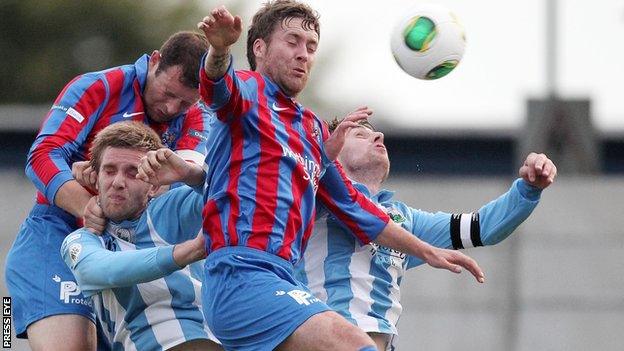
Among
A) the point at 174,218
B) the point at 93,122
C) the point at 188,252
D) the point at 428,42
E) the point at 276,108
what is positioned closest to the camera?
the point at 188,252

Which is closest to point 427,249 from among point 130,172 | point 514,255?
point 130,172

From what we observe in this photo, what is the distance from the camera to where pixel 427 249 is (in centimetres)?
610

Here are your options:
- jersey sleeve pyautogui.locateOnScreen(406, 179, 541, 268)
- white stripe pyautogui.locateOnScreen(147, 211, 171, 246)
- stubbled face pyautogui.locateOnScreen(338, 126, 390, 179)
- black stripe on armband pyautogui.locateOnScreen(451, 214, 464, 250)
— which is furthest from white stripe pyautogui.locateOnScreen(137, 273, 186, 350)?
Answer: black stripe on armband pyautogui.locateOnScreen(451, 214, 464, 250)

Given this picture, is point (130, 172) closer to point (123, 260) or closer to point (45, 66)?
point (123, 260)

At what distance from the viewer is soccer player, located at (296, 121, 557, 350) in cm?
640

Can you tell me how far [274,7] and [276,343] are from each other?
1517 mm

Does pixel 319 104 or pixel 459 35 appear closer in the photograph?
pixel 459 35

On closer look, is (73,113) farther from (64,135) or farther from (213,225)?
(213,225)

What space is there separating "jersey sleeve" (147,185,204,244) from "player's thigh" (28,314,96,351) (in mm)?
767

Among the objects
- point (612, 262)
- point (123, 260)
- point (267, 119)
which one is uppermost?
point (267, 119)

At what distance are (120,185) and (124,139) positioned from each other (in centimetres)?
21

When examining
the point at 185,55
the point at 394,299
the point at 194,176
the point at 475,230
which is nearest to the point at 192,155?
Result: the point at 185,55

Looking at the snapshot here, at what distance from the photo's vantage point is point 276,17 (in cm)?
596

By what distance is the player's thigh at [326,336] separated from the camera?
5.29 metres
